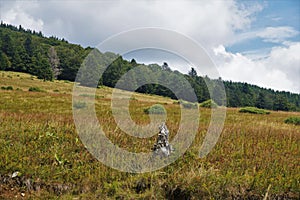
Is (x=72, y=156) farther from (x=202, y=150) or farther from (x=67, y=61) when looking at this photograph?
(x=67, y=61)

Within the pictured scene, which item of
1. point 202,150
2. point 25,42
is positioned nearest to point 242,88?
point 25,42

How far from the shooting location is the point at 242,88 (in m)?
151

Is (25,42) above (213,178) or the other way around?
above

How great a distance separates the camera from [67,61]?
100750mm

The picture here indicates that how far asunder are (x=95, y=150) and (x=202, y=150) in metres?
2.88

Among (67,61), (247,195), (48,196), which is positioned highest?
(67,61)

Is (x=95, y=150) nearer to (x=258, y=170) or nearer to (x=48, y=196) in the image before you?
(x=48, y=196)

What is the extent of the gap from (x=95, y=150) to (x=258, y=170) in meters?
4.02

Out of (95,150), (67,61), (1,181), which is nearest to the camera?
(1,181)

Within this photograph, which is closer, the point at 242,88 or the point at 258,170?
the point at 258,170

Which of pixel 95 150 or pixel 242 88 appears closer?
pixel 95 150

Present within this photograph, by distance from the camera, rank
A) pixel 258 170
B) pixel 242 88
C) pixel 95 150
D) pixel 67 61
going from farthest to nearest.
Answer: pixel 242 88, pixel 67 61, pixel 95 150, pixel 258 170

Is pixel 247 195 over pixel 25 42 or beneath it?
beneath

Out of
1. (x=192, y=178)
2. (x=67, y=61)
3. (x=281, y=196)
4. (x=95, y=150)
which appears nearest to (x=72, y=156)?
(x=95, y=150)
